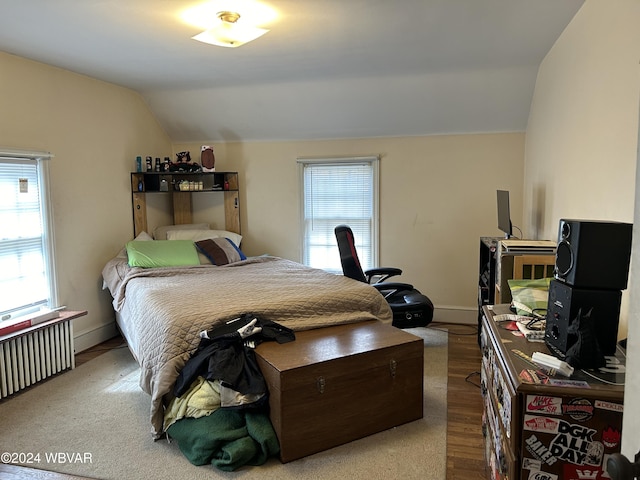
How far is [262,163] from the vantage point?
5051 millimetres

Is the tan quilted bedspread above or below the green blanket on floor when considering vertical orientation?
above

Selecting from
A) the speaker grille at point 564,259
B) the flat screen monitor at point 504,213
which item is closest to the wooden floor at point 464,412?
the flat screen monitor at point 504,213

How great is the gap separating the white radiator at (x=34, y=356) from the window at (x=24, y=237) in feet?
0.80

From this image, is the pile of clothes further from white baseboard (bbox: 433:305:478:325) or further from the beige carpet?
white baseboard (bbox: 433:305:478:325)

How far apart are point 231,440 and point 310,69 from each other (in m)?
2.90

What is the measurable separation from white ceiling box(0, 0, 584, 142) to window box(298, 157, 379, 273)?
0.35 metres

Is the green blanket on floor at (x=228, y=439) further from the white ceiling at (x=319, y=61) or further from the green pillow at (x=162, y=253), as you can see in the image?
the white ceiling at (x=319, y=61)

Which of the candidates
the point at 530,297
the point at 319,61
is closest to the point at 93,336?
the point at 319,61

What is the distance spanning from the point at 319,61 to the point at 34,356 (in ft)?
9.99

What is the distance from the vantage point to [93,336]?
4.12 metres

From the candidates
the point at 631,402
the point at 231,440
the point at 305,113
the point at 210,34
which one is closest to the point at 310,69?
the point at 305,113

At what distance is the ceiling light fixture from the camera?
8.52 ft

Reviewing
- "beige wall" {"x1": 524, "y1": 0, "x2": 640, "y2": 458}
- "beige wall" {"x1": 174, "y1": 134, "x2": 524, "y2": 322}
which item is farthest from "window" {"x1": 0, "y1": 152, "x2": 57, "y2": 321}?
"beige wall" {"x1": 524, "y1": 0, "x2": 640, "y2": 458}

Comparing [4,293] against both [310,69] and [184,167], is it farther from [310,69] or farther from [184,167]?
[310,69]
